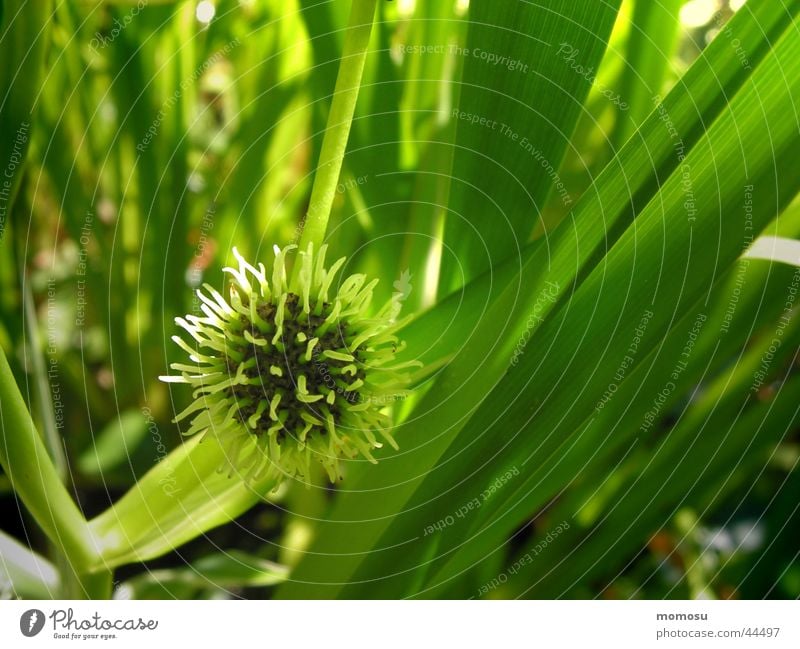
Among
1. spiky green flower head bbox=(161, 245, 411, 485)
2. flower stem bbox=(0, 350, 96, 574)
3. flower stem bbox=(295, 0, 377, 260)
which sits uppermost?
flower stem bbox=(295, 0, 377, 260)

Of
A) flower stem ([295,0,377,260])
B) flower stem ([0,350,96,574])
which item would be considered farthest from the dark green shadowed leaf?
flower stem ([0,350,96,574])

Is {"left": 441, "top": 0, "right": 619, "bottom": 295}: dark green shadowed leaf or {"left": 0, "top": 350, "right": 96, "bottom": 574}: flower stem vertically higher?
{"left": 441, "top": 0, "right": 619, "bottom": 295}: dark green shadowed leaf

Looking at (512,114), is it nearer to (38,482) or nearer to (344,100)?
(344,100)

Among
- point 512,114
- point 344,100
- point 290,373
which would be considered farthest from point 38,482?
point 512,114

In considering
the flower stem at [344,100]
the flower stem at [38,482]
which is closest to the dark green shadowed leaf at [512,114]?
the flower stem at [344,100]

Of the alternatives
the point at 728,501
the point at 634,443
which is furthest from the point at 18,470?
the point at 728,501

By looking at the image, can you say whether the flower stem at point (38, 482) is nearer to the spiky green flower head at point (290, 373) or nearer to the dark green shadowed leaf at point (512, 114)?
the spiky green flower head at point (290, 373)

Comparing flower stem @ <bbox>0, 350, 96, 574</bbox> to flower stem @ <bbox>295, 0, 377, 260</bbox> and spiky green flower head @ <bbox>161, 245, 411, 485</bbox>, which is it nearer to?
spiky green flower head @ <bbox>161, 245, 411, 485</bbox>
